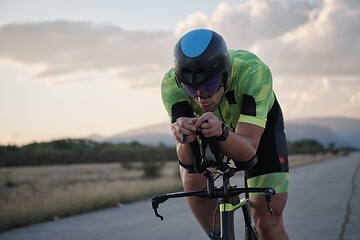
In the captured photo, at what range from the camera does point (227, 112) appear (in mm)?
3705

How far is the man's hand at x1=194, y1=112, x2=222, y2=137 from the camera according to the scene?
2566mm

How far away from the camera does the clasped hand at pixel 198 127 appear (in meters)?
2.57

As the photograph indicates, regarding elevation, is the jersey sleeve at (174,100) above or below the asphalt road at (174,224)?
above

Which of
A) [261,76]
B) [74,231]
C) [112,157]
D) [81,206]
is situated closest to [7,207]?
[81,206]

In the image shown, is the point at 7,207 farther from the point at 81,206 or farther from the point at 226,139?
the point at 226,139

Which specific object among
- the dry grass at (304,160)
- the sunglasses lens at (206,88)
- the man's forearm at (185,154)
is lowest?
the dry grass at (304,160)

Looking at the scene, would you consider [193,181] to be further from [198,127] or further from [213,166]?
[198,127]

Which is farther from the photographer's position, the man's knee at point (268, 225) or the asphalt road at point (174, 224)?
the asphalt road at point (174, 224)

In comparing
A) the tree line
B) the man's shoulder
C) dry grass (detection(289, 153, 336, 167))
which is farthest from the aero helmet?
dry grass (detection(289, 153, 336, 167))

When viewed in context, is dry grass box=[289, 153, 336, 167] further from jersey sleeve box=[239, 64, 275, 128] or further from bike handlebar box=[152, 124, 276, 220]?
bike handlebar box=[152, 124, 276, 220]

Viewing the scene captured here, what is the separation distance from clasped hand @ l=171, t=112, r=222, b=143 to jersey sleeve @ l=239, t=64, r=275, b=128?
0.62m

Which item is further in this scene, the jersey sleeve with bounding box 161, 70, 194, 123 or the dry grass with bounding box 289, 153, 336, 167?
the dry grass with bounding box 289, 153, 336, 167

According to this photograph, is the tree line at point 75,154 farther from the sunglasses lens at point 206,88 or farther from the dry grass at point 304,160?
the sunglasses lens at point 206,88

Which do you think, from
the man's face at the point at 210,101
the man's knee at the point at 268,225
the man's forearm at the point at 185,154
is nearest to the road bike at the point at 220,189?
the man's forearm at the point at 185,154
